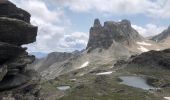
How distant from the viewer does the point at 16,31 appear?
81.6 meters

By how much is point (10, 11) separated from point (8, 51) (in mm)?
10228

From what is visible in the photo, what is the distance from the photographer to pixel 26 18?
91750 millimetres

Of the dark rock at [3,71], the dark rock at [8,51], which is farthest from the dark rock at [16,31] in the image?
the dark rock at [3,71]

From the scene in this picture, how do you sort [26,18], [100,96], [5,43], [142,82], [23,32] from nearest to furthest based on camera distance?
[5,43]
[23,32]
[26,18]
[100,96]
[142,82]

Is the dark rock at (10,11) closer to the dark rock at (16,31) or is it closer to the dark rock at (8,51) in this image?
the dark rock at (16,31)

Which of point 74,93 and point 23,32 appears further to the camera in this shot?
point 74,93

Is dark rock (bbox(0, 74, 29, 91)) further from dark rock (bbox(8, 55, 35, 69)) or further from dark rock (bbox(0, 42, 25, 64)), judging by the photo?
dark rock (bbox(0, 42, 25, 64))

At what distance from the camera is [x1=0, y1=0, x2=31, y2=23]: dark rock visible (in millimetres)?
83500

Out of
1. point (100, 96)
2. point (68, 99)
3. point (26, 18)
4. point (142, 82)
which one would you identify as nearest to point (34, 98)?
point (26, 18)

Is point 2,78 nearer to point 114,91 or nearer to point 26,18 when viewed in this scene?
point 26,18

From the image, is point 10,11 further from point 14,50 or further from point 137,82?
point 137,82

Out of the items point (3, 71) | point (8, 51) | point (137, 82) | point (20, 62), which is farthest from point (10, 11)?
point (137, 82)

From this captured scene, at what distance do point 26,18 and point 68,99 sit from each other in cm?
5757

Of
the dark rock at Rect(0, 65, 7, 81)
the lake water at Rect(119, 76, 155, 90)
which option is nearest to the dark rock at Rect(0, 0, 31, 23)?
the dark rock at Rect(0, 65, 7, 81)
